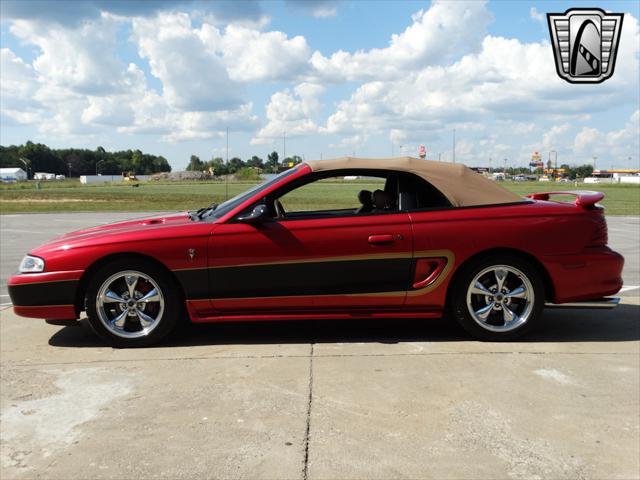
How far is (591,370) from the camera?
3.88 meters

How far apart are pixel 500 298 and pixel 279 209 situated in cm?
190

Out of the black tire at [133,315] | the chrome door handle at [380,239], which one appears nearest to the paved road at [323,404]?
the black tire at [133,315]

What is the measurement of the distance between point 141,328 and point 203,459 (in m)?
2.03

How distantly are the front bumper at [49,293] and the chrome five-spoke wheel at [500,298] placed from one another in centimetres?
306

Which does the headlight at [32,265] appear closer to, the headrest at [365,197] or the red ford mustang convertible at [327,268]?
the red ford mustang convertible at [327,268]

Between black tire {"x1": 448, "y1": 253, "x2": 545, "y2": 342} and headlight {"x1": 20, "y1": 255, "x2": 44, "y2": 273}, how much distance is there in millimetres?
3191

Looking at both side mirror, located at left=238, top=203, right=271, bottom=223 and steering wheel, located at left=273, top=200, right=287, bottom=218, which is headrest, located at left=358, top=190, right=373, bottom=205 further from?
side mirror, located at left=238, top=203, right=271, bottom=223

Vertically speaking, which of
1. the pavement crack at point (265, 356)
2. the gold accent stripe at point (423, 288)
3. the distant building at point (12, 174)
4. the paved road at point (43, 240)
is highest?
the distant building at point (12, 174)

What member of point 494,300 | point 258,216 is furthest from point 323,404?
point 494,300

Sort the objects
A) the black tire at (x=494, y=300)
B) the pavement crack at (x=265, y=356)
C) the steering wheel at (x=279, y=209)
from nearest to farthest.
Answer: the pavement crack at (x=265, y=356), the black tire at (x=494, y=300), the steering wheel at (x=279, y=209)

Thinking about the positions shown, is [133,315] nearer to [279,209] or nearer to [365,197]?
[279,209]

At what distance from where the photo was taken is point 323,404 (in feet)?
10.8

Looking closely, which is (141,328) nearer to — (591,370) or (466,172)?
(466,172)

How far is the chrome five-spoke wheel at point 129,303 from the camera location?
444 cm
